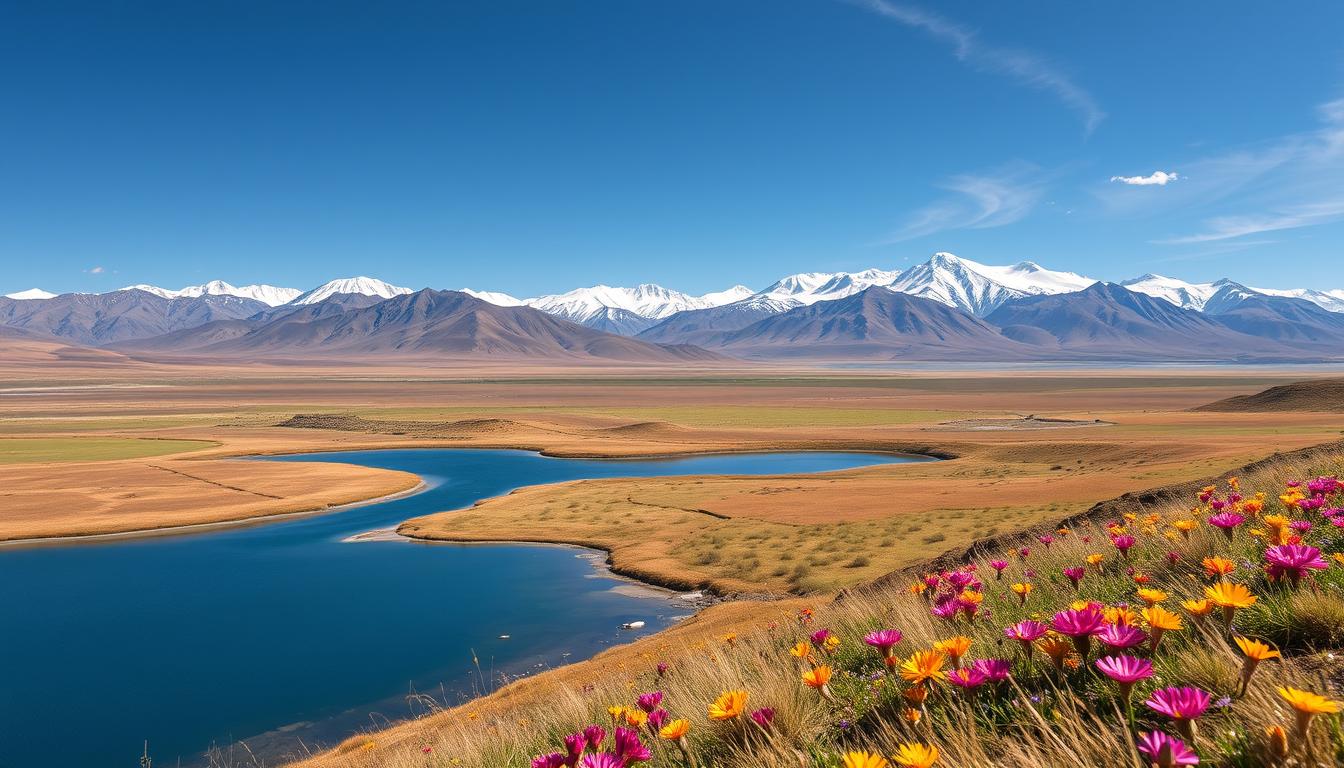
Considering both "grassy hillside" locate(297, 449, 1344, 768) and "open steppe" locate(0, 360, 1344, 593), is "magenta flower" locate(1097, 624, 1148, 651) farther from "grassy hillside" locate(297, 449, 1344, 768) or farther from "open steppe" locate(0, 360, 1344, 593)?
"open steppe" locate(0, 360, 1344, 593)

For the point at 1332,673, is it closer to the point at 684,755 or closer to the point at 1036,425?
the point at 684,755

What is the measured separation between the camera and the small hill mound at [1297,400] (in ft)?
252

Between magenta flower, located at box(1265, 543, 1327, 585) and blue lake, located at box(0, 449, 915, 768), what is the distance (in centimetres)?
1697

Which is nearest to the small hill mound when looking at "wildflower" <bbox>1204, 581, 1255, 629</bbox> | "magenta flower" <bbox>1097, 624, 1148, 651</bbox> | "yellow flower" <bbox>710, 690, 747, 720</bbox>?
"wildflower" <bbox>1204, 581, 1255, 629</bbox>

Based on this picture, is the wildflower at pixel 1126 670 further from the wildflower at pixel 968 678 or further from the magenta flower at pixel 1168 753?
the wildflower at pixel 968 678

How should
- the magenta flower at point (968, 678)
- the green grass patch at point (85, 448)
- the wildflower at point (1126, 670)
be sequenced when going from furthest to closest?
the green grass patch at point (85, 448) < the magenta flower at point (968, 678) < the wildflower at point (1126, 670)

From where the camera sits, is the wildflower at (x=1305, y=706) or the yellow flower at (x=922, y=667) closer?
the wildflower at (x=1305, y=706)

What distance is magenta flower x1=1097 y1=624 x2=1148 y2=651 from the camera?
8.64 feet

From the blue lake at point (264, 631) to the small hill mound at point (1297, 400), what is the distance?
266 ft

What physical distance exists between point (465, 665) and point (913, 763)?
20.9 metres

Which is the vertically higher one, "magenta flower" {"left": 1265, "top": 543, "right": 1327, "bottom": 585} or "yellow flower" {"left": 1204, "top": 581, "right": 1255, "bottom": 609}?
"yellow flower" {"left": 1204, "top": 581, "right": 1255, "bottom": 609}

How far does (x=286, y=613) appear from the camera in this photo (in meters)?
25.3

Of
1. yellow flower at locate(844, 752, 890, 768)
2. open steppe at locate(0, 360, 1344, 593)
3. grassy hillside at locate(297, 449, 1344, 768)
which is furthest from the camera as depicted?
open steppe at locate(0, 360, 1344, 593)

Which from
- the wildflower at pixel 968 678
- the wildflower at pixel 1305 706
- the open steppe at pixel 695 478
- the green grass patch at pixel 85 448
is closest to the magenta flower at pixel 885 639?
the wildflower at pixel 968 678
